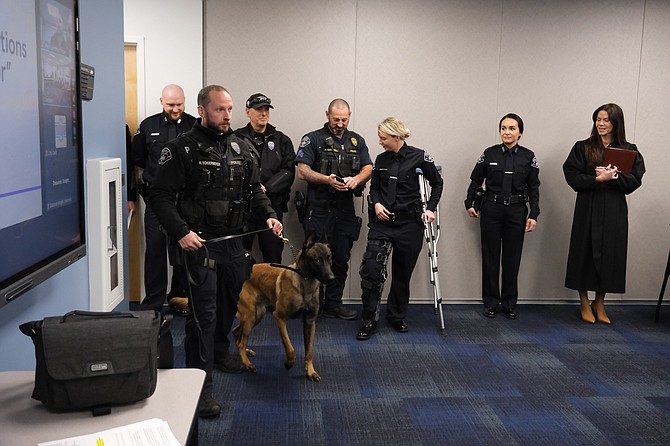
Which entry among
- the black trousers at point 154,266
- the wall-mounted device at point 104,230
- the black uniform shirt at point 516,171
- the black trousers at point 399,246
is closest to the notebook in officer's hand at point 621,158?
the black uniform shirt at point 516,171

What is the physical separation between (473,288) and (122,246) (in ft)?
12.4

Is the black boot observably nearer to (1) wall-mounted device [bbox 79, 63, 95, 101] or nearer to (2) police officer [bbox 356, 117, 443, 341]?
(2) police officer [bbox 356, 117, 443, 341]

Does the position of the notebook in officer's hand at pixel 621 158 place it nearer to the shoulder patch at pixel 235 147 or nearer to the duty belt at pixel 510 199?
the duty belt at pixel 510 199

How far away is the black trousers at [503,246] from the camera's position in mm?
5434

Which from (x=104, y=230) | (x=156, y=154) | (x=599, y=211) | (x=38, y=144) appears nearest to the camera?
(x=38, y=144)

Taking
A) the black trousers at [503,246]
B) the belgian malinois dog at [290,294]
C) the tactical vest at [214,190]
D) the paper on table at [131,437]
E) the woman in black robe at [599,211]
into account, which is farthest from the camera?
the black trousers at [503,246]

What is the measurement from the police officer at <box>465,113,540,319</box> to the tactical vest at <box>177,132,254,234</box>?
2.68 meters

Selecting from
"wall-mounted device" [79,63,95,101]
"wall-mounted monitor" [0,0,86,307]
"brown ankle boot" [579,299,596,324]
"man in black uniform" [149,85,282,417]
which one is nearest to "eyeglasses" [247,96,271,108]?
"man in black uniform" [149,85,282,417]

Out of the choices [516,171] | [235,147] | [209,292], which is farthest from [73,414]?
[516,171]

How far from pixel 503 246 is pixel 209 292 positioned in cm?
306

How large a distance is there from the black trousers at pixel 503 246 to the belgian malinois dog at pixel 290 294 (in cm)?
204

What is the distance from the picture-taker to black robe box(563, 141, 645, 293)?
208 inches

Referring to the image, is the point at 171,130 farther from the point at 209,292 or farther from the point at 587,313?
the point at 587,313

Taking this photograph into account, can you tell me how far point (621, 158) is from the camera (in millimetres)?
5090
